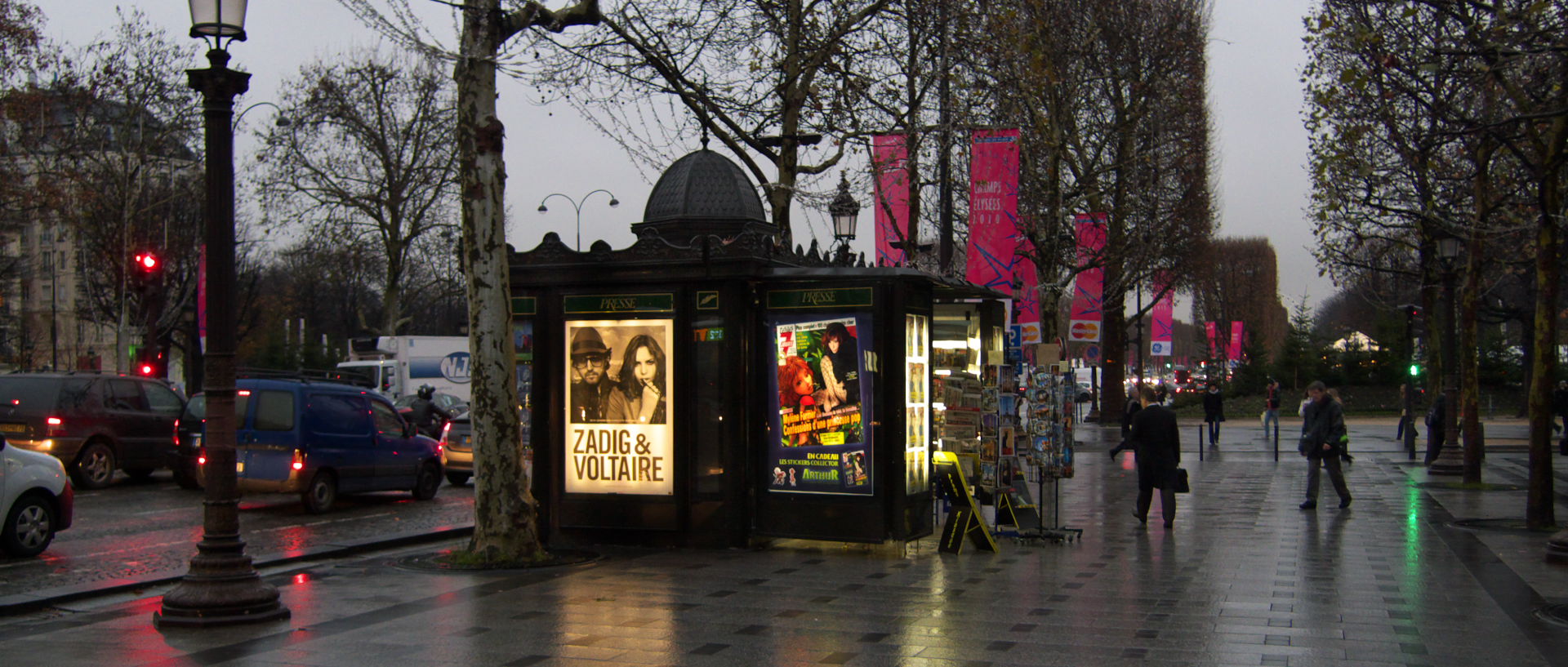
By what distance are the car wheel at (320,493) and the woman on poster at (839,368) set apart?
8.18 meters

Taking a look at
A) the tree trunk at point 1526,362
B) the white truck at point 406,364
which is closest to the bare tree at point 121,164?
the white truck at point 406,364

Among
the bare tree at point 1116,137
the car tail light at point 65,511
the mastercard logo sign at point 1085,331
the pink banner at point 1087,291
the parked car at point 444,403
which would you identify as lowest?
the car tail light at point 65,511

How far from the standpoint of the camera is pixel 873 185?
2303 centimetres

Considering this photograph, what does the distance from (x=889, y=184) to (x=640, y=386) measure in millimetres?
9534

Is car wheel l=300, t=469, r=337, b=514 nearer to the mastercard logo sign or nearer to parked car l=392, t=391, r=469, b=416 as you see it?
the mastercard logo sign

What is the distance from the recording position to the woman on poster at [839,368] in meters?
12.9

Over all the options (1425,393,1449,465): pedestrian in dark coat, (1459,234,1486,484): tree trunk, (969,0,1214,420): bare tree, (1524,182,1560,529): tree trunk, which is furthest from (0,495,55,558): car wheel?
(1425,393,1449,465): pedestrian in dark coat

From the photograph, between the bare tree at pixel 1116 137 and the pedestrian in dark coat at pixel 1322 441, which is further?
the bare tree at pixel 1116 137

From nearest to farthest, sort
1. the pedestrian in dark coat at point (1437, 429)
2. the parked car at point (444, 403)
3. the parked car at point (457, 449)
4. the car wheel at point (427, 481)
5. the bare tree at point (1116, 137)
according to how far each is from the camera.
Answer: the car wheel at point (427, 481) → the parked car at point (457, 449) → the pedestrian in dark coat at point (1437, 429) → the bare tree at point (1116, 137) → the parked car at point (444, 403)

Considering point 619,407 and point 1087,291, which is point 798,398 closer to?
point 619,407

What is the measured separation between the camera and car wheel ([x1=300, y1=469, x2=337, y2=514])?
17.7m

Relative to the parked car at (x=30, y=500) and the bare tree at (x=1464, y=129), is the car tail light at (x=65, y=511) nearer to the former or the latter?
the parked car at (x=30, y=500)

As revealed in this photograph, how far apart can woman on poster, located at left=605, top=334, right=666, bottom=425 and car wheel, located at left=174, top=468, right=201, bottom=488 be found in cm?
988

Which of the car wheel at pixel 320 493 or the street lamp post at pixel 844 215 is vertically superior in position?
the street lamp post at pixel 844 215
